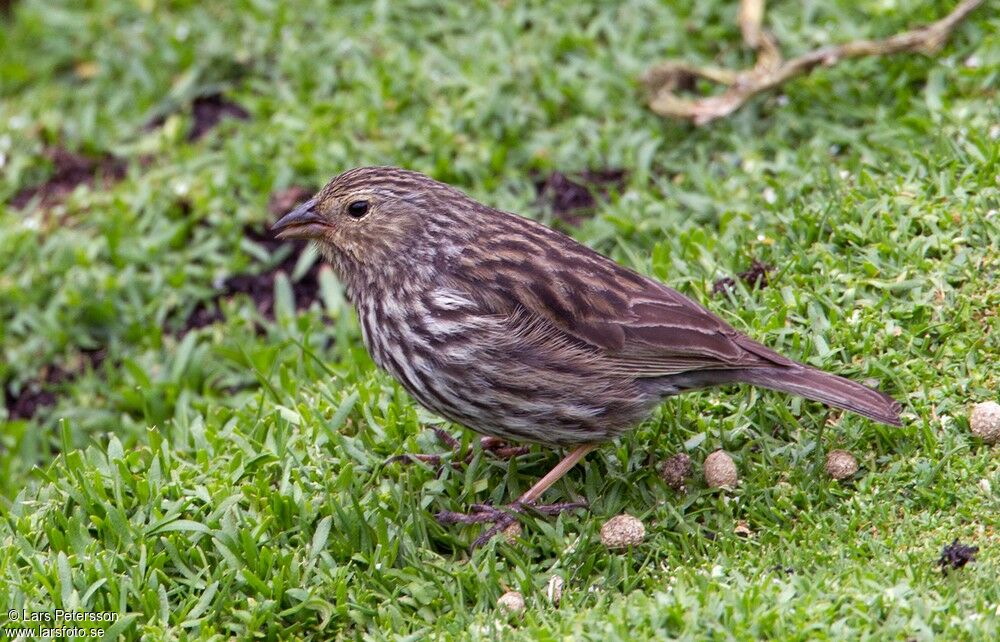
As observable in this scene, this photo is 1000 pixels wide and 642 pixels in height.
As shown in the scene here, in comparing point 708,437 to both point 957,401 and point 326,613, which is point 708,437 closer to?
point 957,401

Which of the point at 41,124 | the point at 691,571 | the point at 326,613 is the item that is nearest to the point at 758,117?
the point at 691,571

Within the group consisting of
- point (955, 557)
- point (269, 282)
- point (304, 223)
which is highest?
point (304, 223)

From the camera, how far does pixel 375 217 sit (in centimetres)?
529

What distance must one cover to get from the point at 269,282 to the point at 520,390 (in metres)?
2.85

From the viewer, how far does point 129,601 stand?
4637 mm

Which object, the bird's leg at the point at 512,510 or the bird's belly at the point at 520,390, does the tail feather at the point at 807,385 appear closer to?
the bird's belly at the point at 520,390

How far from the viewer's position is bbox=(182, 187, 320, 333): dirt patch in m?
7.16

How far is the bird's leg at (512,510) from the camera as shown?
16.0 feet

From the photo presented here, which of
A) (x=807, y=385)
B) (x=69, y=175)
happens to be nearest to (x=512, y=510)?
(x=807, y=385)

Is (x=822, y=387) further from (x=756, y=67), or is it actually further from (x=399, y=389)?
(x=756, y=67)

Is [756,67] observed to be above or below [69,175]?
above

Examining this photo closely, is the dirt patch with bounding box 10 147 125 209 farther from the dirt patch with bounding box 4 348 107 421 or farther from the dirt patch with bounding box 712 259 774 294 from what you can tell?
the dirt patch with bounding box 712 259 774 294

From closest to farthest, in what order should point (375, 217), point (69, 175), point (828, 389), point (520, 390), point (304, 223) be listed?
point (828, 389), point (520, 390), point (375, 217), point (304, 223), point (69, 175)

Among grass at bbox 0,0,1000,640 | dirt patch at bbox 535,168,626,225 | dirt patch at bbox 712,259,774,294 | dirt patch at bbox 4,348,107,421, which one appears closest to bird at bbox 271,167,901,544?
grass at bbox 0,0,1000,640
